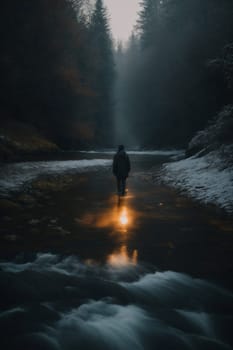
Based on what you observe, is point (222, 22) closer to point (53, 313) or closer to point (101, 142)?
point (101, 142)

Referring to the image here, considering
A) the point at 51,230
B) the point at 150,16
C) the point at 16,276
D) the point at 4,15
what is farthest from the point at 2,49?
the point at 150,16

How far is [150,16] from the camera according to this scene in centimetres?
5862

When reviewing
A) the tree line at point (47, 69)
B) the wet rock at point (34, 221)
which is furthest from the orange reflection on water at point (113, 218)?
the tree line at point (47, 69)

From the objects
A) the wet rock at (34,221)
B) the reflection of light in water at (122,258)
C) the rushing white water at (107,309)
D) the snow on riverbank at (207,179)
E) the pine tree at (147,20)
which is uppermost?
the pine tree at (147,20)

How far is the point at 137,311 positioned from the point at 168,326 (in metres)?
0.49

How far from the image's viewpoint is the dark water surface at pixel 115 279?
3.78m

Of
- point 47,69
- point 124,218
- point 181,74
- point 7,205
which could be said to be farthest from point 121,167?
point 181,74

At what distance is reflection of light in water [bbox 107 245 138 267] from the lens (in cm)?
570

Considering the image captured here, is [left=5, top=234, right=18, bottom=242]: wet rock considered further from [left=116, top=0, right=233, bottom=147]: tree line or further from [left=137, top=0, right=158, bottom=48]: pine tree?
[left=137, top=0, right=158, bottom=48]: pine tree

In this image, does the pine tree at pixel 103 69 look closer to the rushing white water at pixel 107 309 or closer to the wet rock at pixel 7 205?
the wet rock at pixel 7 205

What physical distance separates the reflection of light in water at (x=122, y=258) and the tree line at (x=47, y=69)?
2315 centimetres

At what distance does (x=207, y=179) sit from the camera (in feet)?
41.1

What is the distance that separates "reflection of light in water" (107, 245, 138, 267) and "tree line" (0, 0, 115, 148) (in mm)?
23149

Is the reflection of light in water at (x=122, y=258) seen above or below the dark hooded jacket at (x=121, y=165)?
below
